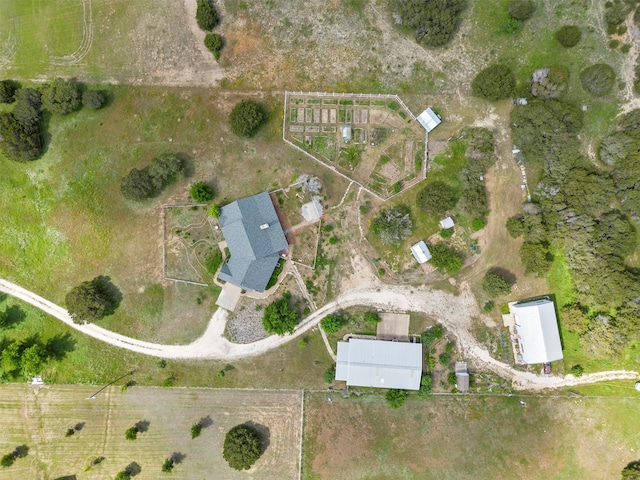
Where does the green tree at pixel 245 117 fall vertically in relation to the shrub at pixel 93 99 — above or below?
below

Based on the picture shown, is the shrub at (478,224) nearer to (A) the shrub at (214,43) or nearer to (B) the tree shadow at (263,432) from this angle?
(B) the tree shadow at (263,432)

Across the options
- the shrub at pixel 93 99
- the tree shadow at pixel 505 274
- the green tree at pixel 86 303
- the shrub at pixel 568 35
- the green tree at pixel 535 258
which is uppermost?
the shrub at pixel 568 35

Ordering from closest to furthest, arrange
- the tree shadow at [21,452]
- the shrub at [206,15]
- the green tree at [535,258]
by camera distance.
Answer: the green tree at [535,258] → the shrub at [206,15] → the tree shadow at [21,452]

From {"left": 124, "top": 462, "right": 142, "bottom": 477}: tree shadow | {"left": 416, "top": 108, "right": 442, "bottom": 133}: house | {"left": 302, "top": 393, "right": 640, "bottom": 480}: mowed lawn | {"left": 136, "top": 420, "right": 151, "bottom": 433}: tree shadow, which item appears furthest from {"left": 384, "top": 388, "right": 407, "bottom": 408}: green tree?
{"left": 416, "top": 108, "right": 442, "bottom": 133}: house

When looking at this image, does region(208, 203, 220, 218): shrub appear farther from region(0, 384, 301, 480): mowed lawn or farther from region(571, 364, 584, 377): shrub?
region(571, 364, 584, 377): shrub

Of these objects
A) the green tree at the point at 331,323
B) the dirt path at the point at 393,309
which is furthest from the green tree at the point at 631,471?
the green tree at the point at 331,323

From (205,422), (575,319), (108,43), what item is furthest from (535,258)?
(108,43)

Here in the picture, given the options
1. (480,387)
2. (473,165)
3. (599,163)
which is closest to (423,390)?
(480,387)
